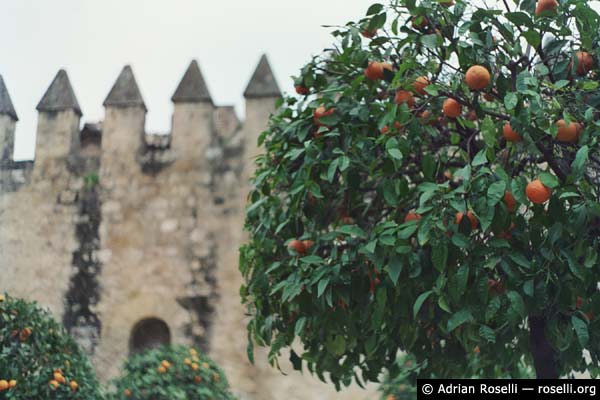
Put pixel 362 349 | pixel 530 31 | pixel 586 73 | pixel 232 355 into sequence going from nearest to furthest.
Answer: pixel 530 31 → pixel 586 73 → pixel 362 349 → pixel 232 355

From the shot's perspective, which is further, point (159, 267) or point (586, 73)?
point (159, 267)

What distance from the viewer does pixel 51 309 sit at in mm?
11812

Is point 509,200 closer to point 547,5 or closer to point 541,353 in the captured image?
point 547,5

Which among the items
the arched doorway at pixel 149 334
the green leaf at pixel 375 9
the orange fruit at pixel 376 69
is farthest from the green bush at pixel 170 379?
the green leaf at pixel 375 9

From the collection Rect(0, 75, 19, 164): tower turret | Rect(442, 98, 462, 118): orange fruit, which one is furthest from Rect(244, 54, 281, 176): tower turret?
Rect(442, 98, 462, 118): orange fruit

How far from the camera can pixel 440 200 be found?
4719 mm

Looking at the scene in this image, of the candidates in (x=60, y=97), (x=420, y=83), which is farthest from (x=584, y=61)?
(x=60, y=97)

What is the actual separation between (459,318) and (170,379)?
5.05 m

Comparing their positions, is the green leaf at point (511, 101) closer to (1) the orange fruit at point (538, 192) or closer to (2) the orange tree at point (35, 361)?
(1) the orange fruit at point (538, 192)

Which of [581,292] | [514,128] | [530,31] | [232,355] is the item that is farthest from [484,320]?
[232,355]

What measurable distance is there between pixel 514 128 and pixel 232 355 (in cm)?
725

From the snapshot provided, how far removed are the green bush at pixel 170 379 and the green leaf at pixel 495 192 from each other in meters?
5.17

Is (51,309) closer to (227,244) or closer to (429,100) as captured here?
(227,244)

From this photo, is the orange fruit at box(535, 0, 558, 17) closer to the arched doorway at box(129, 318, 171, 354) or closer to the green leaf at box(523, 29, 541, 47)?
the green leaf at box(523, 29, 541, 47)
